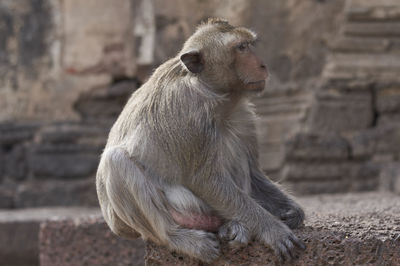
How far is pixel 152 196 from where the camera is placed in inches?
110

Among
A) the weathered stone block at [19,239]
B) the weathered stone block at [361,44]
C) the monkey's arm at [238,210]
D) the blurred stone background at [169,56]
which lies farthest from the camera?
the weathered stone block at [361,44]

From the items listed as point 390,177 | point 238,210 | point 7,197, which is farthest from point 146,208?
point 7,197

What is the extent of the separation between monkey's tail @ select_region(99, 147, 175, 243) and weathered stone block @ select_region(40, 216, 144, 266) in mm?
1494

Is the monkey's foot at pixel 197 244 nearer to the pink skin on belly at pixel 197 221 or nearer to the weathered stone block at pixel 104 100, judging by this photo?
the pink skin on belly at pixel 197 221

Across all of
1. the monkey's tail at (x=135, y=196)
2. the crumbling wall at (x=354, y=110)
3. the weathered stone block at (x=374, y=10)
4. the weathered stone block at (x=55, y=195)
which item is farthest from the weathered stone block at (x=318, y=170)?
the monkey's tail at (x=135, y=196)

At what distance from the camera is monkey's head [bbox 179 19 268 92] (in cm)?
284

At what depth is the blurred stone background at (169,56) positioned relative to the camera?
24.2ft

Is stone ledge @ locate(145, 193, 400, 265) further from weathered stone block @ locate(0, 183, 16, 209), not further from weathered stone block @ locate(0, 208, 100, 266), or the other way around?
weathered stone block @ locate(0, 183, 16, 209)

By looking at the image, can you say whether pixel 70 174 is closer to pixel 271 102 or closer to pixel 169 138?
pixel 271 102

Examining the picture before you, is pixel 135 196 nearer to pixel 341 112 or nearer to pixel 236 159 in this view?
pixel 236 159

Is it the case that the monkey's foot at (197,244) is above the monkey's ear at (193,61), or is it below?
below

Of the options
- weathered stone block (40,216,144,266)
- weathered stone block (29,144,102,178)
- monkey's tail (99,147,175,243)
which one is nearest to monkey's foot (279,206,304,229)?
monkey's tail (99,147,175,243)

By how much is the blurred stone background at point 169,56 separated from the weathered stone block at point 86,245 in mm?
3233

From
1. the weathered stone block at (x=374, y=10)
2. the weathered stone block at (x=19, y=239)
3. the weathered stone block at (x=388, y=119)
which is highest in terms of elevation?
the weathered stone block at (x=374, y=10)
